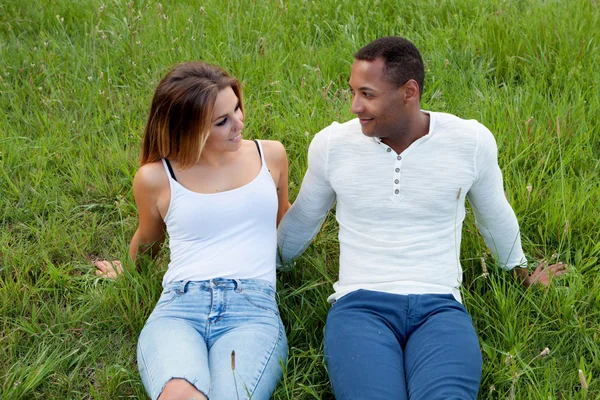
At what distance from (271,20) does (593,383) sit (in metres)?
3.49

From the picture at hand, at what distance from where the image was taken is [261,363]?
2834 millimetres

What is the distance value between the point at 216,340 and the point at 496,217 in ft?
4.54

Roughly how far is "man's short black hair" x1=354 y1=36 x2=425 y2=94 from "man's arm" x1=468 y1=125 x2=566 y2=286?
1.35 feet

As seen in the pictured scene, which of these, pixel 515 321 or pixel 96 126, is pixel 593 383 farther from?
pixel 96 126

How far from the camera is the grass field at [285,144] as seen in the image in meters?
3.21

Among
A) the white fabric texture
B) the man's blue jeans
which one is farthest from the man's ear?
the man's blue jeans

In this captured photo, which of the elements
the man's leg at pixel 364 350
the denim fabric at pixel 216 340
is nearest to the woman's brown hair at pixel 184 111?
the denim fabric at pixel 216 340

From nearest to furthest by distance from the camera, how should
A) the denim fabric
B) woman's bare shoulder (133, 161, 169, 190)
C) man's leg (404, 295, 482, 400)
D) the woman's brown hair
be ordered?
man's leg (404, 295, 482, 400)
the denim fabric
the woman's brown hair
woman's bare shoulder (133, 161, 169, 190)

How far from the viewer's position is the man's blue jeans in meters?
2.64

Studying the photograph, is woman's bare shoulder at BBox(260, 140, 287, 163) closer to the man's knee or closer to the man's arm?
the man's arm

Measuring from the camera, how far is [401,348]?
291 cm

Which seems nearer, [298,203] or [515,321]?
[515,321]

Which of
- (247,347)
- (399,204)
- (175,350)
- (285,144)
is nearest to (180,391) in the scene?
(175,350)

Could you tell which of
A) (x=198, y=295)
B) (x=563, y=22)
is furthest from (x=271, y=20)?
(x=198, y=295)
